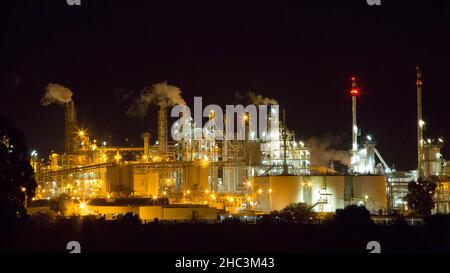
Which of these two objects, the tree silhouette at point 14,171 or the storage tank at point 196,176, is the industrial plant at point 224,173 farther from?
the tree silhouette at point 14,171

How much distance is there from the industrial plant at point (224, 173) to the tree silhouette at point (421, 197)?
1.59 meters

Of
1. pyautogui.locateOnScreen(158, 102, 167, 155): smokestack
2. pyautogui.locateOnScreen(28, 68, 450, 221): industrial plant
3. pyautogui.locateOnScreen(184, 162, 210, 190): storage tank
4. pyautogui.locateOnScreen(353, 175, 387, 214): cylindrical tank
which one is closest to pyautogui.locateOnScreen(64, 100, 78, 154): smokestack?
pyautogui.locateOnScreen(28, 68, 450, 221): industrial plant

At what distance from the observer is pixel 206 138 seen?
53625mm

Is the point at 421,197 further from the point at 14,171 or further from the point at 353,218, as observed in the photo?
the point at 14,171

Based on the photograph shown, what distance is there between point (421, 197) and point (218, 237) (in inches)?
739

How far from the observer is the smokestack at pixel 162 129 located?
2172 inches

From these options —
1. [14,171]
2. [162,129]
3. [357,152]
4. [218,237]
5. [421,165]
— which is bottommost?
[218,237]

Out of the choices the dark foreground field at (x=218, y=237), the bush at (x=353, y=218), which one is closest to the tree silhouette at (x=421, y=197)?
the bush at (x=353, y=218)

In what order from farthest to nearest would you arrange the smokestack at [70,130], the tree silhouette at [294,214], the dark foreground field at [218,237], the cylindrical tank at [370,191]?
1. the smokestack at [70,130]
2. the cylindrical tank at [370,191]
3. the tree silhouette at [294,214]
4. the dark foreground field at [218,237]

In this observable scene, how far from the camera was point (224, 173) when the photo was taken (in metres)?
55.8

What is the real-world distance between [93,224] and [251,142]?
22.7 meters

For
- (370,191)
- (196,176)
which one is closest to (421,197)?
(370,191)
